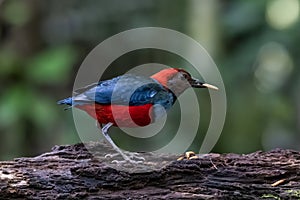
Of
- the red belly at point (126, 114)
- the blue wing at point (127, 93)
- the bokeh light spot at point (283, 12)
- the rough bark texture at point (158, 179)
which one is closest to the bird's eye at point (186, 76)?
the blue wing at point (127, 93)

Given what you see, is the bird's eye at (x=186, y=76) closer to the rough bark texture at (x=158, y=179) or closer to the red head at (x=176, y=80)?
the red head at (x=176, y=80)

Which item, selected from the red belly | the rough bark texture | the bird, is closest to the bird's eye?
the bird

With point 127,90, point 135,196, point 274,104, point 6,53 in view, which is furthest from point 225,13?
point 135,196

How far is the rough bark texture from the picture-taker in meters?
3.49

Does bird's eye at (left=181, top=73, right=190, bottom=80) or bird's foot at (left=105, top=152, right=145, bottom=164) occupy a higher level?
bird's eye at (left=181, top=73, right=190, bottom=80)

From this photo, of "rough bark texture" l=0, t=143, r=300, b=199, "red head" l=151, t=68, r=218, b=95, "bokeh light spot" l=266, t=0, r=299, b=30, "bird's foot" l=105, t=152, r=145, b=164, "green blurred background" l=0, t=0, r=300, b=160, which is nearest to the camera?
"rough bark texture" l=0, t=143, r=300, b=199

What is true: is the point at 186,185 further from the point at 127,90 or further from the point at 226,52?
the point at 226,52

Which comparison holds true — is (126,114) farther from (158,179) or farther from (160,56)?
(160,56)

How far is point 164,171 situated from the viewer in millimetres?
3613

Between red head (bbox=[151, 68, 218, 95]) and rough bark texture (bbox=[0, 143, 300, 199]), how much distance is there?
0.49 metres

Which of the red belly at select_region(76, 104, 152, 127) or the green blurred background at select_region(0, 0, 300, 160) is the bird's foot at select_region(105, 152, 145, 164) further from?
the green blurred background at select_region(0, 0, 300, 160)

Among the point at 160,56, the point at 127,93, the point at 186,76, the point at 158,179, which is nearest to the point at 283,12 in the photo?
the point at 160,56

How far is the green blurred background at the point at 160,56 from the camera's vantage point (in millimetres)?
7531

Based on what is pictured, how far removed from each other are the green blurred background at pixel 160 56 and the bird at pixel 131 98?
335cm
